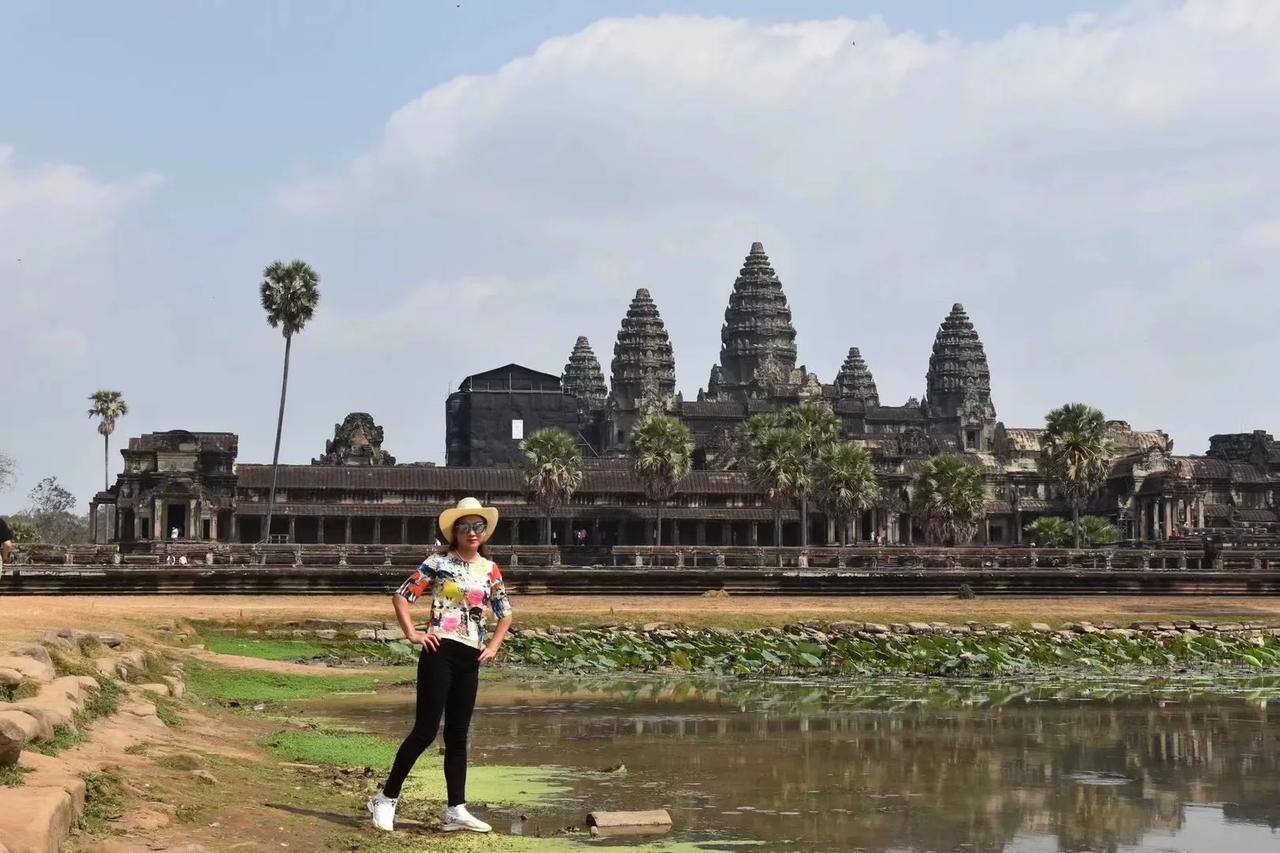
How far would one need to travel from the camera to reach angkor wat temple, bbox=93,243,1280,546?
3989 inches

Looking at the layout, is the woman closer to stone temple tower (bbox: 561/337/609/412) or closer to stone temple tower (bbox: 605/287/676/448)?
stone temple tower (bbox: 605/287/676/448)

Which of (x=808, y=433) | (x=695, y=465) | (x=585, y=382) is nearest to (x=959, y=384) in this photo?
(x=585, y=382)

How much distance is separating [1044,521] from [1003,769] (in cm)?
9937

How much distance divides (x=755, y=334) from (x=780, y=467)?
86.2 metres

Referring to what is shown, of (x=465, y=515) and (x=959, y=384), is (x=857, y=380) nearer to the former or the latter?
(x=959, y=384)

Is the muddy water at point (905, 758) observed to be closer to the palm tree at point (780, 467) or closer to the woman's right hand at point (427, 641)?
the woman's right hand at point (427, 641)

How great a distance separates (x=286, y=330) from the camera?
286 ft

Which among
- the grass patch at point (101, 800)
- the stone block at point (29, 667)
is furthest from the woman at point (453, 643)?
the stone block at point (29, 667)

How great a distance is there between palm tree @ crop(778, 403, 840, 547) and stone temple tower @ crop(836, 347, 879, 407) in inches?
3326

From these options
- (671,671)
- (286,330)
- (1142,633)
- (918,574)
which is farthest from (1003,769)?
(286,330)

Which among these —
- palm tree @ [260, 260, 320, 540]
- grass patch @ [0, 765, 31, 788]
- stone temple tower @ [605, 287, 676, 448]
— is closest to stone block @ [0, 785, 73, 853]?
grass patch @ [0, 765, 31, 788]

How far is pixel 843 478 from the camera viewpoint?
3799 inches

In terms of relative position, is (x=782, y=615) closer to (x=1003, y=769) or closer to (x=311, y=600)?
(x=311, y=600)

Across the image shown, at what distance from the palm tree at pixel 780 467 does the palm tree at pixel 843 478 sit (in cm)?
381
